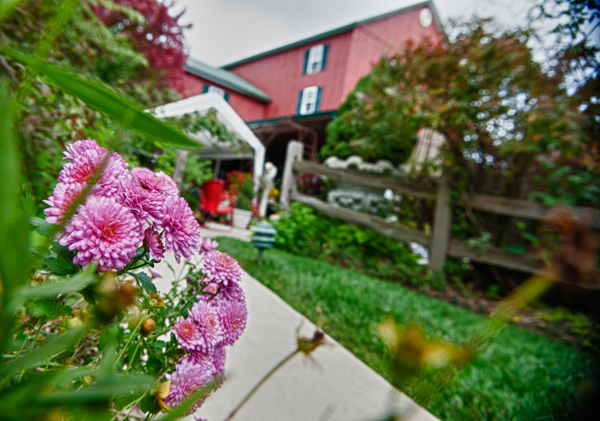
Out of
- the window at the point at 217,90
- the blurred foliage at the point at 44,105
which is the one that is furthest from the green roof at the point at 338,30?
the blurred foliage at the point at 44,105

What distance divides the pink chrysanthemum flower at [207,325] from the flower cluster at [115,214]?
0.49ft

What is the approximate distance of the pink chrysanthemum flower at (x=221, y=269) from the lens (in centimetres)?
60

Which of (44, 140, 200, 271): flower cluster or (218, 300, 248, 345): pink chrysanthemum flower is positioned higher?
(44, 140, 200, 271): flower cluster

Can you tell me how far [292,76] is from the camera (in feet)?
51.4

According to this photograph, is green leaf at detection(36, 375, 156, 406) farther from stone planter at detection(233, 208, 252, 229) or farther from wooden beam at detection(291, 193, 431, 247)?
stone planter at detection(233, 208, 252, 229)

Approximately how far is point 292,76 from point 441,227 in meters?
12.6

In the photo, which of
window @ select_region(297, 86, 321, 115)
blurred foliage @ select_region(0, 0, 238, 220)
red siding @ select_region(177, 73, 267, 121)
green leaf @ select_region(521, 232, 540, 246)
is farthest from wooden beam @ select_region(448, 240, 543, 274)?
red siding @ select_region(177, 73, 267, 121)

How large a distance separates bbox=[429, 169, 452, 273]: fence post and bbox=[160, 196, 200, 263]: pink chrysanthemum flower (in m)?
4.79

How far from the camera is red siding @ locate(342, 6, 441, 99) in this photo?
13711 mm

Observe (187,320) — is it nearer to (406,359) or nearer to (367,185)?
(406,359)

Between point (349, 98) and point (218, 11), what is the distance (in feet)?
26.5

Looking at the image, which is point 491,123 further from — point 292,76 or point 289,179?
point 292,76

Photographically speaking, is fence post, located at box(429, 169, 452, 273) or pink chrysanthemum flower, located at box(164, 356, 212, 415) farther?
fence post, located at box(429, 169, 452, 273)

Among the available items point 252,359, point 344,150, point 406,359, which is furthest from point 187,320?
point 344,150
